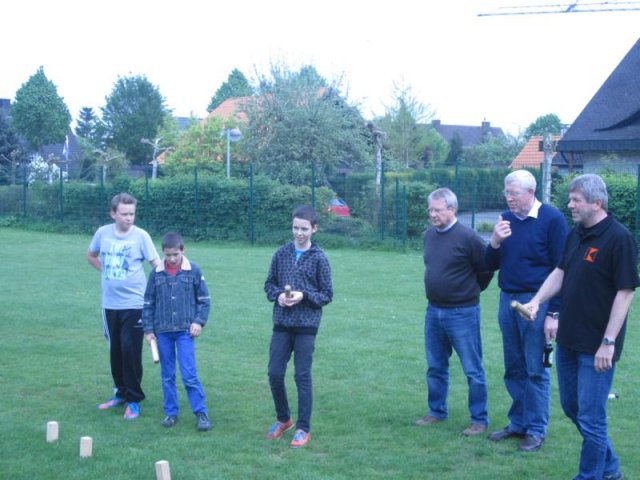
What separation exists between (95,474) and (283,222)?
19.6m

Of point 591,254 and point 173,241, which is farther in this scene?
point 173,241

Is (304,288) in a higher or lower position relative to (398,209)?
lower

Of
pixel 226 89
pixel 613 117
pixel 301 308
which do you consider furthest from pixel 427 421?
pixel 226 89

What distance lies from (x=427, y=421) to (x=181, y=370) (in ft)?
6.81

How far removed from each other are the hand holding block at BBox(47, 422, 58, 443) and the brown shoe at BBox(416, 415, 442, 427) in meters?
2.86

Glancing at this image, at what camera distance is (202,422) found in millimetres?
6898

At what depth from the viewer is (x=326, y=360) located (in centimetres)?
939

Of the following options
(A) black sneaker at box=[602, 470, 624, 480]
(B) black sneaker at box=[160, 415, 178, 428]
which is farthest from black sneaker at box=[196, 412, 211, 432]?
(A) black sneaker at box=[602, 470, 624, 480]

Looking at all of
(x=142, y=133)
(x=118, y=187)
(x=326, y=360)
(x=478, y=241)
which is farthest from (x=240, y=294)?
(x=142, y=133)

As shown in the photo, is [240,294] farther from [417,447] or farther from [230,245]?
[230,245]

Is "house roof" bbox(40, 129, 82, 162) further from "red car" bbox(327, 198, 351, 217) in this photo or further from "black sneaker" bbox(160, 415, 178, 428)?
"black sneaker" bbox(160, 415, 178, 428)

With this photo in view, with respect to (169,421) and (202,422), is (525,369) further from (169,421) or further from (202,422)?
(169,421)

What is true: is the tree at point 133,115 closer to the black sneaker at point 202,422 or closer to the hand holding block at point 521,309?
the black sneaker at point 202,422

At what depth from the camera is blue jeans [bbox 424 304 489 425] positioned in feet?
21.7
